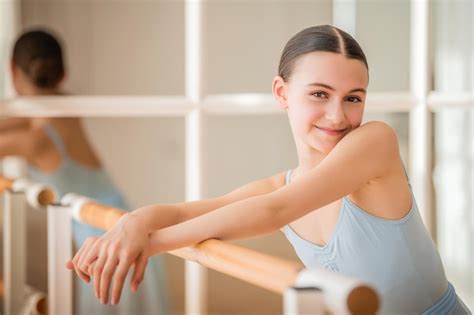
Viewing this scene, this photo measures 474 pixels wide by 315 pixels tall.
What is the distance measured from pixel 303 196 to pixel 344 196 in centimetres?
9

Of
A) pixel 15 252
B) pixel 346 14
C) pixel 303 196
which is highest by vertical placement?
pixel 346 14

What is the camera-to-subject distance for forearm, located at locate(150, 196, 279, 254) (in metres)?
0.86

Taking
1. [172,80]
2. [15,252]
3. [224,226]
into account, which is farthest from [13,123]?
[172,80]

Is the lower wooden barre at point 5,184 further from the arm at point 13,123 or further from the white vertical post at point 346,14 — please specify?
the white vertical post at point 346,14

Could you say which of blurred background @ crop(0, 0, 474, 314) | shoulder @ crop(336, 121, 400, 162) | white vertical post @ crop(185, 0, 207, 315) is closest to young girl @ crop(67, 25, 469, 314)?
shoulder @ crop(336, 121, 400, 162)

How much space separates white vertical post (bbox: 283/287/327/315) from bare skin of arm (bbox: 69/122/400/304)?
264 millimetres

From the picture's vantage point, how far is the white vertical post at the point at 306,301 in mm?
607

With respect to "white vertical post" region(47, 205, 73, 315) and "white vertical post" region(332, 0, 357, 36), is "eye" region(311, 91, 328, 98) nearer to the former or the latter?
"white vertical post" region(47, 205, 73, 315)

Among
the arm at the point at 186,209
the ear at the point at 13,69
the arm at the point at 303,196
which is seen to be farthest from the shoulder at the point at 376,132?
the ear at the point at 13,69

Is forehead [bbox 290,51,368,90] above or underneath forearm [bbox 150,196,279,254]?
above

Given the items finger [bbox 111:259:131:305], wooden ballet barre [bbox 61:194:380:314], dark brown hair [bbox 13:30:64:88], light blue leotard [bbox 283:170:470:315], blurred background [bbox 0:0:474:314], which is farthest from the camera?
blurred background [bbox 0:0:474:314]

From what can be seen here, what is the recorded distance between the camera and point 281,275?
0.65 metres

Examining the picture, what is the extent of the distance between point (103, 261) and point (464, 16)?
163 cm

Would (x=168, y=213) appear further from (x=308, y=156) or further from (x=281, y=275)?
(x=281, y=275)
